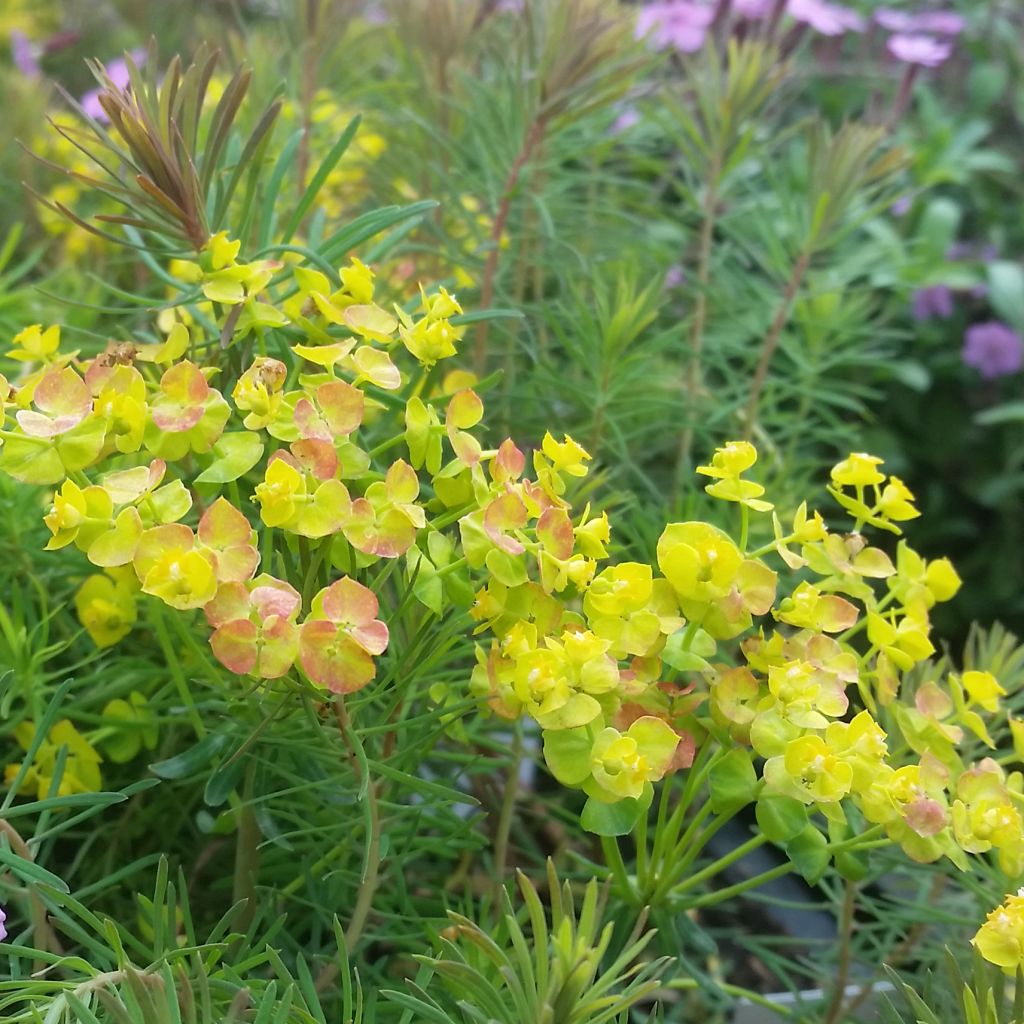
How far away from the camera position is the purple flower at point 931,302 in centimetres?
165

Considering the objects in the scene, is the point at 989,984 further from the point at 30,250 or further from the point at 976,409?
the point at 976,409

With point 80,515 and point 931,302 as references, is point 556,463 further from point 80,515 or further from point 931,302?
point 931,302

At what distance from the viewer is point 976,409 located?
5.47 feet

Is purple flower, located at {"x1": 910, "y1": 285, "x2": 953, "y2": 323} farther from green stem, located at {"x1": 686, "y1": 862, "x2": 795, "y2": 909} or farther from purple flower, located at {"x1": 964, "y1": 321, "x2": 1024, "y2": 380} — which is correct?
green stem, located at {"x1": 686, "y1": 862, "x2": 795, "y2": 909}

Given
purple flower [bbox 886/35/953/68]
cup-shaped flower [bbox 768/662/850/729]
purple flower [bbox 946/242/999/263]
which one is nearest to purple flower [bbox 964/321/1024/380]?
purple flower [bbox 946/242/999/263]

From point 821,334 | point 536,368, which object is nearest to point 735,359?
point 821,334

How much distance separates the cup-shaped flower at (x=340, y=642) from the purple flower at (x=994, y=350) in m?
1.44

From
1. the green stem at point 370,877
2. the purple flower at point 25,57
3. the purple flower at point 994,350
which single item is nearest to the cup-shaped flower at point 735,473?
the green stem at point 370,877

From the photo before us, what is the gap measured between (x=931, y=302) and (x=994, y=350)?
0.46 ft

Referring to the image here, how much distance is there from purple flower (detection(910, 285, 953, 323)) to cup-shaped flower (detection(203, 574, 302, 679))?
4.91 ft

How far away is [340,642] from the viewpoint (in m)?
0.38

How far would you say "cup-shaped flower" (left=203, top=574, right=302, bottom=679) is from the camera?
0.37 m

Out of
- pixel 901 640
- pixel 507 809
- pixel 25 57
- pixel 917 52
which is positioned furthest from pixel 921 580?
pixel 25 57

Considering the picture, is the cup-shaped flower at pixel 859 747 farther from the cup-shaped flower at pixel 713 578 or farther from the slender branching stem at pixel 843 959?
the slender branching stem at pixel 843 959
